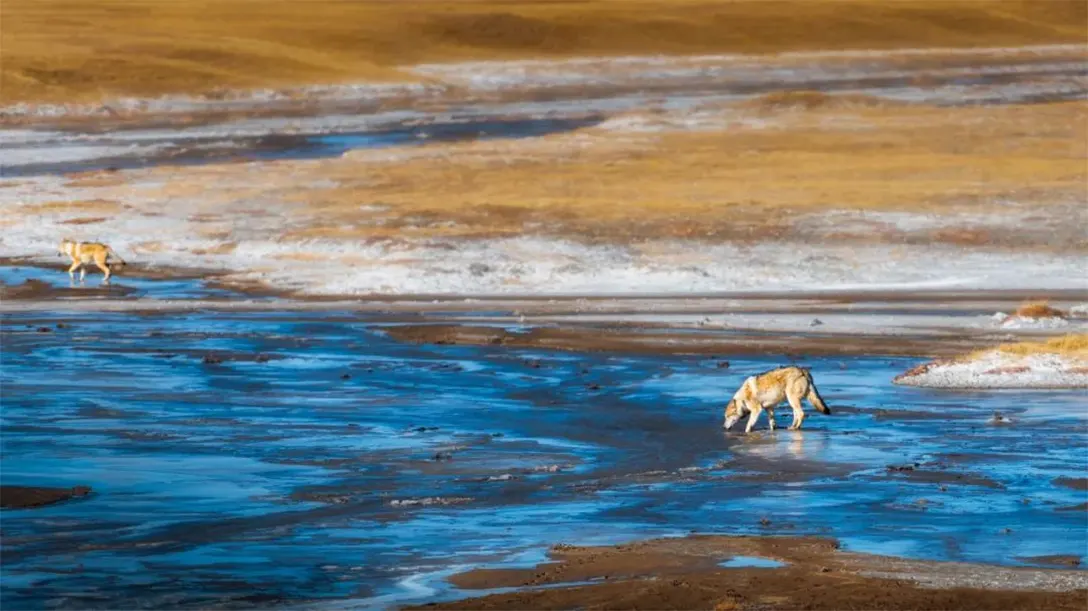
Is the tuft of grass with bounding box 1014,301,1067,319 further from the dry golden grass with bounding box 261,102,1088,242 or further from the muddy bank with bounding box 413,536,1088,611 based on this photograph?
the muddy bank with bounding box 413,536,1088,611

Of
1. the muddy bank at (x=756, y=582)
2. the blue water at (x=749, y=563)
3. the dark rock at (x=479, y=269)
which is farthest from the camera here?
the dark rock at (x=479, y=269)

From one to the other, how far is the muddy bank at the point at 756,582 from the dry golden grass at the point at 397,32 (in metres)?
63.8

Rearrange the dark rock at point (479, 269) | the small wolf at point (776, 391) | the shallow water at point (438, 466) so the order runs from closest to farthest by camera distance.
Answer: the shallow water at point (438, 466) → the small wolf at point (776, 391) → the dark rock at point (479, 269)

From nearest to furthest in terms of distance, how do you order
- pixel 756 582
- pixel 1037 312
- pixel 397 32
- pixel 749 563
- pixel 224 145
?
pixel 756 582, pixel 749 563, pixel 1037 312, pixel 224 145, pixel 397 32

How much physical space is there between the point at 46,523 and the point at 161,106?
60829 mm

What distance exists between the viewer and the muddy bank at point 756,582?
1014 cm

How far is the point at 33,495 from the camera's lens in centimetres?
1390

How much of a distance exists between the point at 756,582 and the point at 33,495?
17.5 feet

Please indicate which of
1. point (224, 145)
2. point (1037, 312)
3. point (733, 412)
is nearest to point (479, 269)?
point (1037, 312)

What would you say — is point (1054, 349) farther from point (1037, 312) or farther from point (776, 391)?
point (1037, 312)

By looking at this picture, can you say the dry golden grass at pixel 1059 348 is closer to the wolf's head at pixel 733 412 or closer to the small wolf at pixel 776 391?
the small wolf at pixel 776 391

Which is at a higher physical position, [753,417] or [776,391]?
[776,391]

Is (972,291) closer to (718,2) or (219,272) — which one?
(219,272)

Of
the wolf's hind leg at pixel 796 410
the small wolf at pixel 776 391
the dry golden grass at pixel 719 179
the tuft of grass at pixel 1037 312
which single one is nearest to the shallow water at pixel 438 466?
the wolf's hind leg at pixel 796 410
